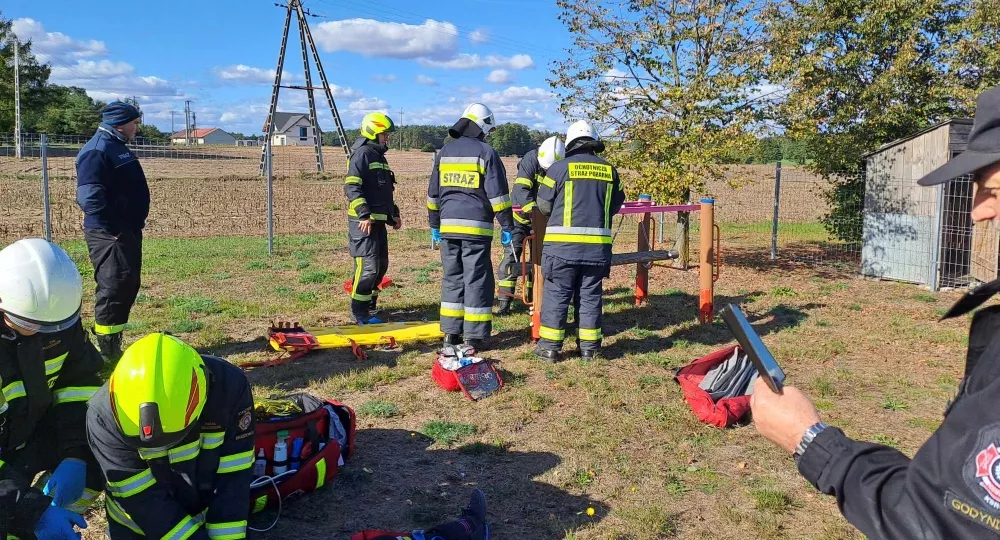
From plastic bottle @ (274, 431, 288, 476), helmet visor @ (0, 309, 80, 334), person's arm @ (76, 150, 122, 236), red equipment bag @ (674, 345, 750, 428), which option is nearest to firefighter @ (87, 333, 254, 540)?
helmet visor @ (0, 309, 80, 334)

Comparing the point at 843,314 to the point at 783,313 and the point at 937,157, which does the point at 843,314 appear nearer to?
the point at 783,313

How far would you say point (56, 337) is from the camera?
3.26m

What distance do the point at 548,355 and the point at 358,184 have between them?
2820 mm

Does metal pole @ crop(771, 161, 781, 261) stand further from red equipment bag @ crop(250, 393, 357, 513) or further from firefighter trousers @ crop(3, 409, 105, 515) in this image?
firefighter trousers @ crop(3, 409, 105, 515)

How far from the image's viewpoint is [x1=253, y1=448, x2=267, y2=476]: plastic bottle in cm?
397

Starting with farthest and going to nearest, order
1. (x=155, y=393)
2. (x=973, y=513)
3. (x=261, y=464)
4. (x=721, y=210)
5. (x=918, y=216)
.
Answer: (x=721, y=210), (x=918, y=216), (x=261, y=464), (x=155, y=393), (x=973, y=513)

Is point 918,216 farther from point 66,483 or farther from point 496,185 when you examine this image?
point 66,483

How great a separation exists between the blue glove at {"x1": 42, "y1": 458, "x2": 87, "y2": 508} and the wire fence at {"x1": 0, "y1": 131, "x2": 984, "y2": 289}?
5093 mm

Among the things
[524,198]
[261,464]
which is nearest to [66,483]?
[261,464]

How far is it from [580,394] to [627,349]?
1.42 m

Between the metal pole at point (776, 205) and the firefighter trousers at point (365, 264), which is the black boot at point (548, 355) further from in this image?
the metal pole at point (776, 205)

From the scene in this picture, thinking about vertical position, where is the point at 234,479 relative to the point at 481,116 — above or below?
below

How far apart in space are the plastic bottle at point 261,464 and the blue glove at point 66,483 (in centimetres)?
95

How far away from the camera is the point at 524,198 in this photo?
7605 mm
